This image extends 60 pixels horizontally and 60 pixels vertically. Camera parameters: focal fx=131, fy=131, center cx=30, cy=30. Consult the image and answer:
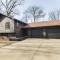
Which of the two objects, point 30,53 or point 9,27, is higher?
point 9,27

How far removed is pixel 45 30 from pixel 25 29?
467 centimetres

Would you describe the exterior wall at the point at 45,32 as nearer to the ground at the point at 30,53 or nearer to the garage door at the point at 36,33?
the garage door at the point at 36,33

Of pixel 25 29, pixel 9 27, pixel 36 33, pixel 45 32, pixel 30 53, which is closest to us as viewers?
pixel 30 53

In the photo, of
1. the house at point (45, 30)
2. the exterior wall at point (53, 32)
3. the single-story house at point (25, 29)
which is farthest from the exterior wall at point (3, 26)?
the exterior wall at point (53, 32)

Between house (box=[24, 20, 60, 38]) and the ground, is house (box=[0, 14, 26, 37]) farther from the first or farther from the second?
the ground

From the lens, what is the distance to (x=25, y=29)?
2870 cm

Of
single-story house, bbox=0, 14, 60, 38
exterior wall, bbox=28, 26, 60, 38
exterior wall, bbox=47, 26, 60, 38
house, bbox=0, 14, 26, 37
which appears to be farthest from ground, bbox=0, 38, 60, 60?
exterior wall, bbox=28, 26, 60, 38

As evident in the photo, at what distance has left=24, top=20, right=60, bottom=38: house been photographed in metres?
A: 25.4

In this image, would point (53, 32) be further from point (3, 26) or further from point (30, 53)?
point (30, 53)

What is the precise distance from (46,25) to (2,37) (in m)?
8.97

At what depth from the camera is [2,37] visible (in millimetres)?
24500

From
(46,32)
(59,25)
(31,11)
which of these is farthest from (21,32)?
(31,11)

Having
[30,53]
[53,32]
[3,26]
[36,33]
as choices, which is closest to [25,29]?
[36,33]

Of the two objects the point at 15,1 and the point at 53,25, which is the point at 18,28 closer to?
the point at 53,25
